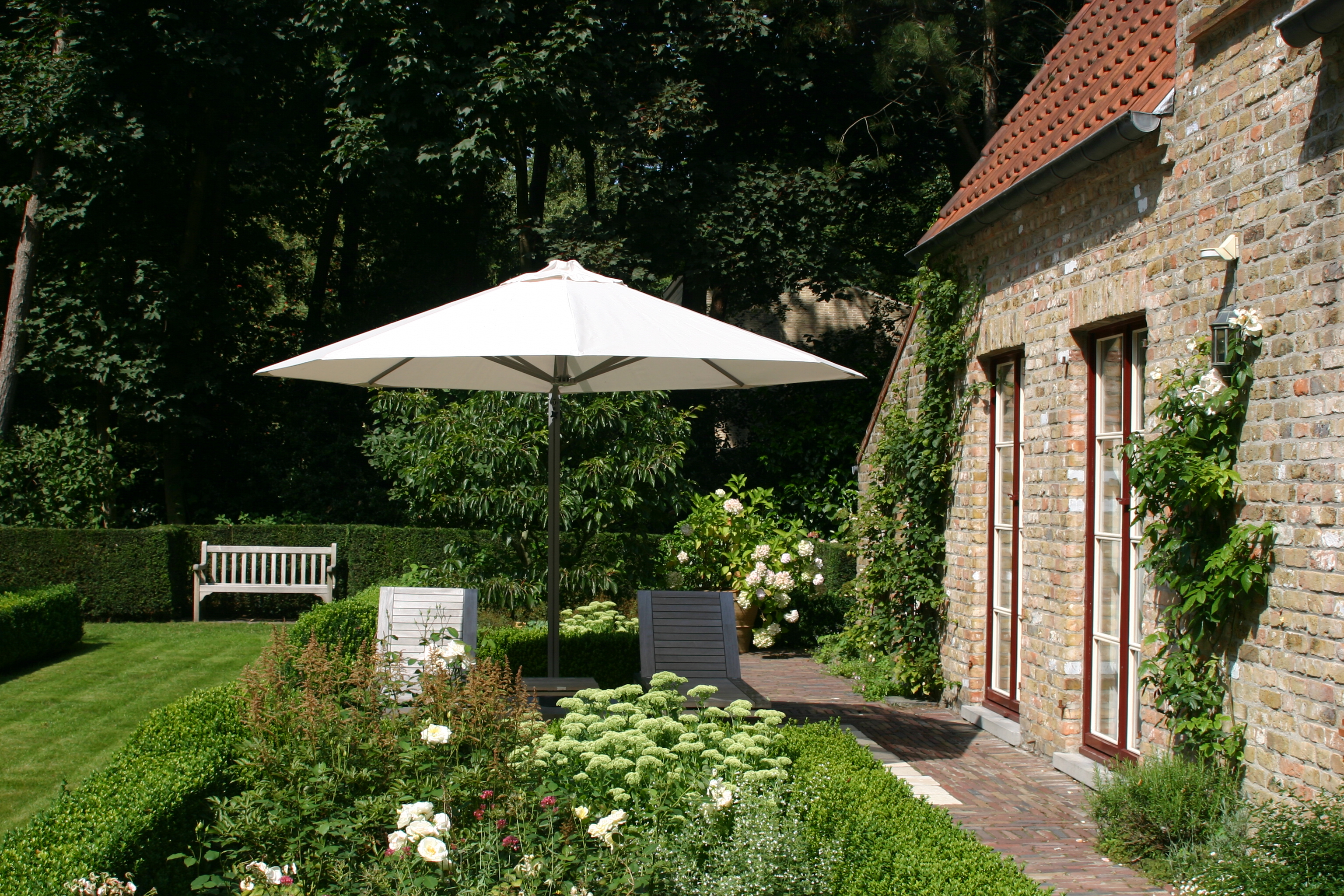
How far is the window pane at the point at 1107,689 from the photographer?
5965 millimetres

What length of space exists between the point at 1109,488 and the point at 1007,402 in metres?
1.71

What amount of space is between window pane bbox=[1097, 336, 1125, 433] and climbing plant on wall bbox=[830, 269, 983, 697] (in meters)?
1.81

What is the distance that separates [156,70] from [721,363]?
14.3 m

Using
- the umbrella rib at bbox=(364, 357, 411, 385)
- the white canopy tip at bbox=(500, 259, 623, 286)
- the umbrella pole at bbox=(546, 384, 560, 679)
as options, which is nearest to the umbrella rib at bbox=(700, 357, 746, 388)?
the white canopy tip at bbox=(500, 259, 623, 286)

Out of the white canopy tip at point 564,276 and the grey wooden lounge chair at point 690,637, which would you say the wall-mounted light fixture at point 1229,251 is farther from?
the grey wooden lounge chair at point 690,637

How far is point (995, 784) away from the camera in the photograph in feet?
20.0

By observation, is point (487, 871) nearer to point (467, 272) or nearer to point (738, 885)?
point (738, 885)

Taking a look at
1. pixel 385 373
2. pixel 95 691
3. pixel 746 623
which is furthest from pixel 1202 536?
pixel 95 691

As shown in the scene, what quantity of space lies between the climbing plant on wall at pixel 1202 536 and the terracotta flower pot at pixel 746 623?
718 cm

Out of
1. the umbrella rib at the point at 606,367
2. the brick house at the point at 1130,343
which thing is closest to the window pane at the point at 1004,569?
the brick house at the point at 1130,343

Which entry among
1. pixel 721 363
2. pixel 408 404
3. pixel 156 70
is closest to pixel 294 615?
pixel 408 404

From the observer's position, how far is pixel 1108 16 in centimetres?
744

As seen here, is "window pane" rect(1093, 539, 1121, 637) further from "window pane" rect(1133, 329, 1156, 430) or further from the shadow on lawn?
the shadow on lawn

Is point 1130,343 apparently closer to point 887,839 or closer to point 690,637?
point 690,637
